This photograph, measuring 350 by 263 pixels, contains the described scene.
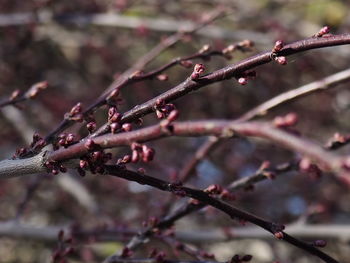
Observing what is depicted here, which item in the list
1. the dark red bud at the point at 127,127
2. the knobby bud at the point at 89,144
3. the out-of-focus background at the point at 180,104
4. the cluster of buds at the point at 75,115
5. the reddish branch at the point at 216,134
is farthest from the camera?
the out-of-focus background at the point at 180,104

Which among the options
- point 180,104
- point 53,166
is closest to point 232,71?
point 53,166

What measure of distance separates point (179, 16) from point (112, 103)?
13.3ft

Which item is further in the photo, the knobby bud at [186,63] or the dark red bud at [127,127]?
the knobby bud at [186,63]

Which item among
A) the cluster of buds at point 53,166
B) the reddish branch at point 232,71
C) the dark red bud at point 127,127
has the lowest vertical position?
the cluster of buds at point 53,166

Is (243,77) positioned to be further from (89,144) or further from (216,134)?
(89,144)

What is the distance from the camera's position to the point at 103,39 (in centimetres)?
646

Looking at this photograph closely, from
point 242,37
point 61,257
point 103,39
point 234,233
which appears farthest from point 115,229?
point 103,39

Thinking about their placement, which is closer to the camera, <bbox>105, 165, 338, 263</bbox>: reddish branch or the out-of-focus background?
<bbox>105, 165, 338, 263</bbox>: reddish branch

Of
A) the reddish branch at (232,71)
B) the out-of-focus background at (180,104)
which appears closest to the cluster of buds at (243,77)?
the reddish branch at (232,71)

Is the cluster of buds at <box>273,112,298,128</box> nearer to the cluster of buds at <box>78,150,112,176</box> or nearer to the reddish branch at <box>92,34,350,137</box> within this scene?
the reddish branch at <box>92,34,350,137</box>

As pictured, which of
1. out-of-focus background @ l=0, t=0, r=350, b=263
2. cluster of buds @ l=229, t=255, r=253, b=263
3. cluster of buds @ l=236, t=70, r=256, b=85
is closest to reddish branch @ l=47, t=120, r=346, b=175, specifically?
cluster of buds @ l=236, t=70, r=256, b=85

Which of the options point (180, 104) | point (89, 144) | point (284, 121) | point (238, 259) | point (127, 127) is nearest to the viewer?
point (284, 121)

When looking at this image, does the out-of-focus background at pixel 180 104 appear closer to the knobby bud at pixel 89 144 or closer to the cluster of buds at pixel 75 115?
the cluster of buds at pixel 75 115

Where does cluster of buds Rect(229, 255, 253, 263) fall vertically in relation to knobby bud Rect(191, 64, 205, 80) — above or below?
below
